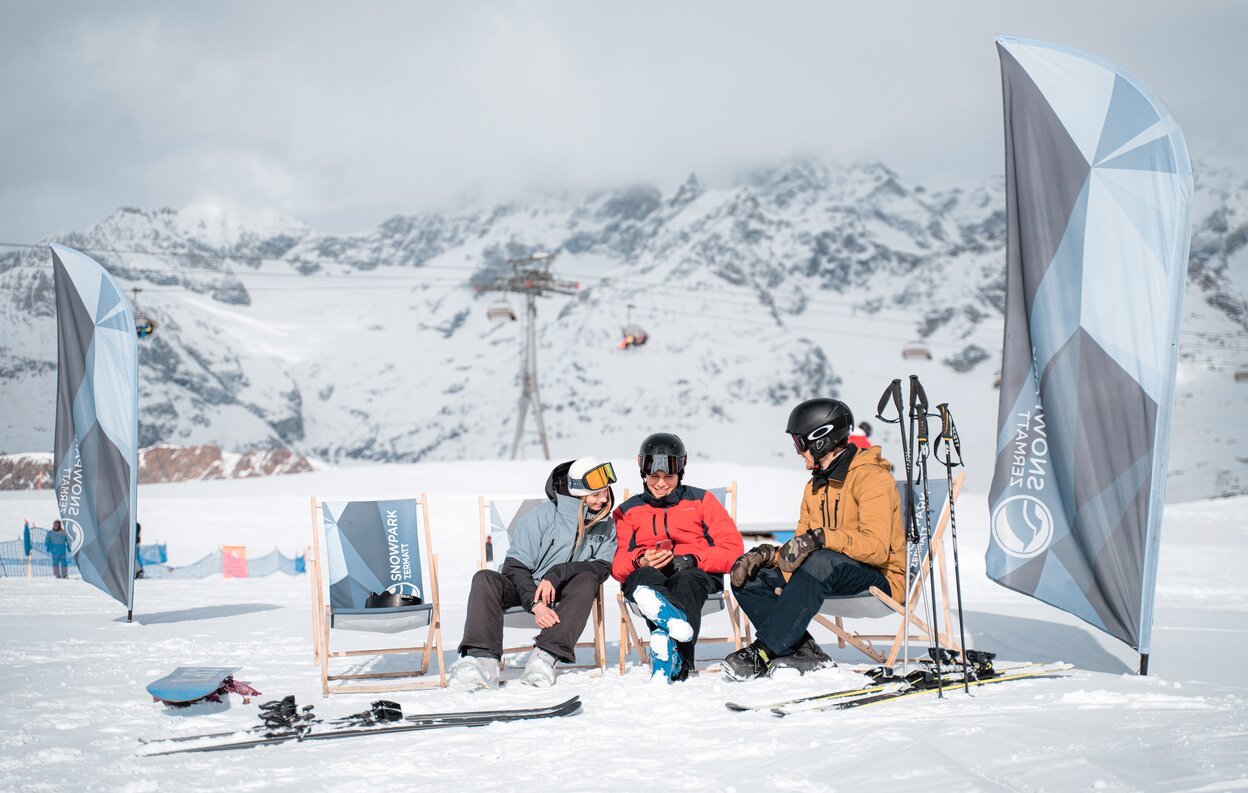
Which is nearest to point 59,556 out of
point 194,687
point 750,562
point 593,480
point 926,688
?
point 194,687

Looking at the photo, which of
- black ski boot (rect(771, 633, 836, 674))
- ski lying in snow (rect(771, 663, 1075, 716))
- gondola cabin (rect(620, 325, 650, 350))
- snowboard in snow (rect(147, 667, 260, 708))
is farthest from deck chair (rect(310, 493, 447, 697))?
gondola cabin (rect(620, 325, 650, 350))

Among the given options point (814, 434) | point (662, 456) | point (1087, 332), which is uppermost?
point (1087, 332)

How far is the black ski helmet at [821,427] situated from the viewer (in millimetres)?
4664

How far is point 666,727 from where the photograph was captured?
139 inches

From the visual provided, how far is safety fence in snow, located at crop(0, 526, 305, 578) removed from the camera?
44.7 ft

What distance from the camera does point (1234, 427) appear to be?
102625 mm

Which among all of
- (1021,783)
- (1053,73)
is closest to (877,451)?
(1053,73)

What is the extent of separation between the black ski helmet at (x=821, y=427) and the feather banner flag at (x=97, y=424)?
500cm

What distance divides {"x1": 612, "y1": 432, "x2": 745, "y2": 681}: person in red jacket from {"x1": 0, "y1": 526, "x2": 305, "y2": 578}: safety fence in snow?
10469 millimetres

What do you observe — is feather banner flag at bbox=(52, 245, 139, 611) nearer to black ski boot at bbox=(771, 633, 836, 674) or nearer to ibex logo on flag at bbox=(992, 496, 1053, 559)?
black ski boot at bbox=(771, 633, 836, 674)

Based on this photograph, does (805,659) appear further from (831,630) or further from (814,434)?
(814,434)

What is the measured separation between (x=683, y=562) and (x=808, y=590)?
0.68 metres

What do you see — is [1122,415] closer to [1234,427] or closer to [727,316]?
[1234,427]

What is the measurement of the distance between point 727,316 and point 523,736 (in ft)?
524
